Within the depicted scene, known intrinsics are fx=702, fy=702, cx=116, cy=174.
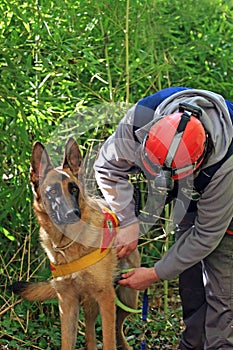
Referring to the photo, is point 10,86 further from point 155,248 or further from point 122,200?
point 155,248

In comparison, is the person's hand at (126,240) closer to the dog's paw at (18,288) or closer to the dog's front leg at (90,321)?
the dog's front leg at (90,321)

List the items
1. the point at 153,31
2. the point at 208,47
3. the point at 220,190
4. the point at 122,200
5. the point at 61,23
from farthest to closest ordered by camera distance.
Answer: the point at 208,47, the point at 153,31, the point at 61,23, the point at 122,200, the point at 220,190

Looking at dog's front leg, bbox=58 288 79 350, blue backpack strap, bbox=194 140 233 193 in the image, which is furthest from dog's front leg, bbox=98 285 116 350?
blue backpack strap, bbox=194 140 233 193

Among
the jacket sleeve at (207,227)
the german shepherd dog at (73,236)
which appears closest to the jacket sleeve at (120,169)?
the german shepherd dog at (73,236)

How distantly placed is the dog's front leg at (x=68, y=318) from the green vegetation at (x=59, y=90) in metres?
0.46

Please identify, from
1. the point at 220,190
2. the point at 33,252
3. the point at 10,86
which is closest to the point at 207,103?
the point at 220,190

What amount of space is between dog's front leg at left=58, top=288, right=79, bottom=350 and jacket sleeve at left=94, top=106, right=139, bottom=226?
2.22 feet

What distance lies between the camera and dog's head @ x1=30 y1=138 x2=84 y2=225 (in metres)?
3.92

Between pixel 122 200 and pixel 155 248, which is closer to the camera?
pixel 122 200

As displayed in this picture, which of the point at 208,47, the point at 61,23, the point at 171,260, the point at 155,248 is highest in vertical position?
the point at 61,23

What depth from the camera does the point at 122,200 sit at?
12.3ft

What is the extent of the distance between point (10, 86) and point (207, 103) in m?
1.64

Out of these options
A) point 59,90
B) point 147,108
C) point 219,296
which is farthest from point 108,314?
point 59,90

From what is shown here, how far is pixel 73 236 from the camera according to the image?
159 inches
